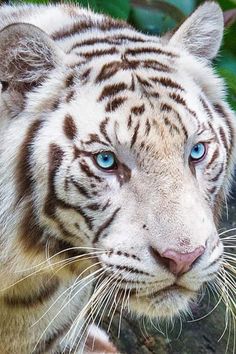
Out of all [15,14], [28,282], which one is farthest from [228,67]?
[28,282]

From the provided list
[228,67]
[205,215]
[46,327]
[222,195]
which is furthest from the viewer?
[228,67]

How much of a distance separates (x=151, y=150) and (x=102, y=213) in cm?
17

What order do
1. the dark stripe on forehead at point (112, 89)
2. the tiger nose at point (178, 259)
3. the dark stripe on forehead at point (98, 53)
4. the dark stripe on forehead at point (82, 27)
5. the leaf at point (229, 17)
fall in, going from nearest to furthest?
the tiger nose at point (178, 259), the dark stripe on forehead at point (112, 89), the dark stripe on forehead at point (98, 53), the dark stripe on forehead at point (82, 27), the leaf at point (229, 17)

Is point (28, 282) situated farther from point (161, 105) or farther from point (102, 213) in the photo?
point (161, 105)

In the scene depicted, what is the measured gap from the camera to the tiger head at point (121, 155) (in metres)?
1.91

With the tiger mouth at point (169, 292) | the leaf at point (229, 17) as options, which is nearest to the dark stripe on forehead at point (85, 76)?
the tiger mouth at point (169, 292)

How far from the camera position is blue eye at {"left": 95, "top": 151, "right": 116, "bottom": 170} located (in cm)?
198

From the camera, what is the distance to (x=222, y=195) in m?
2.30

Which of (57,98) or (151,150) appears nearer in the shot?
(151,150)

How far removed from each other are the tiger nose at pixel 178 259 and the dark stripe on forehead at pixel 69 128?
0.32 m

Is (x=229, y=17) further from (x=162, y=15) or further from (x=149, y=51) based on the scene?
(x=149, y=51)

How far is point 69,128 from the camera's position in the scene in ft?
6.70

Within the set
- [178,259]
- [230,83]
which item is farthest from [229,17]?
[178,259]

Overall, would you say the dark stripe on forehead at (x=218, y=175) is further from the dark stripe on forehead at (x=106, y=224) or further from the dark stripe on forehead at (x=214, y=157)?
the dark stripe on forehead at (x=106, y=224)
